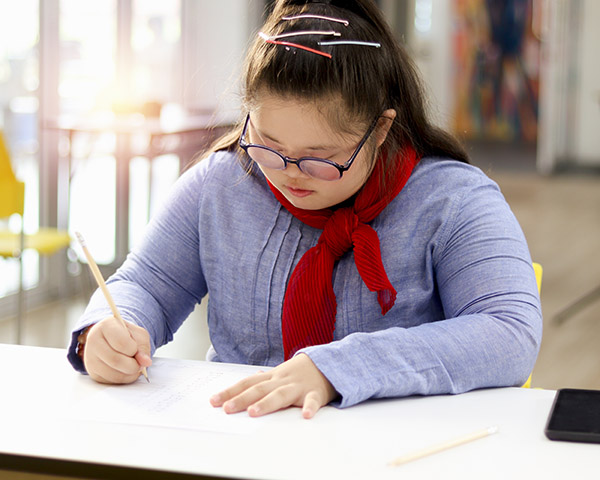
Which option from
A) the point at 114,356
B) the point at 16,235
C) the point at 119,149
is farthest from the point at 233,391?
the point at 119,149

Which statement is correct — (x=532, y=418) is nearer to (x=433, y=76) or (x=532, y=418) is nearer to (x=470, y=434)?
(x=470, y=434)

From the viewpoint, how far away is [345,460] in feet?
3.13

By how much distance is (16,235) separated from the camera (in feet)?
10.9

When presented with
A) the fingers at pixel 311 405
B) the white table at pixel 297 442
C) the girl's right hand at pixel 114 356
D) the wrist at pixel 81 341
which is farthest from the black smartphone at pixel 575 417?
the wrist at pixel 81 341

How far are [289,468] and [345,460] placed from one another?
64mm

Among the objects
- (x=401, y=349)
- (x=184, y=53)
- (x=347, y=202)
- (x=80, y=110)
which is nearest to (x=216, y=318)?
(x=347, y=202)

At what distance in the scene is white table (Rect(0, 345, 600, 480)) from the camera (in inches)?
36.8

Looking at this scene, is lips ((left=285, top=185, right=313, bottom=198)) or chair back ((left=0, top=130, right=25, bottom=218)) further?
chair back ((left=0, top=130, right=25, bottom=218))

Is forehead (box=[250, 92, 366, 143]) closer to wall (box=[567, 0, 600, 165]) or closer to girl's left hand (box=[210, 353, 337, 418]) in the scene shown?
girl's left hand (box=[210, 353, 337, 418])

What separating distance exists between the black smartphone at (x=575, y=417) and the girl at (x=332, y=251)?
0.11 meters

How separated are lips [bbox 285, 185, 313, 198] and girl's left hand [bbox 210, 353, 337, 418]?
11.0 inches

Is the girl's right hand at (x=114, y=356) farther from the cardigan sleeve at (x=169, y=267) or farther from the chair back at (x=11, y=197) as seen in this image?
the chair back at (x=11, y=197)

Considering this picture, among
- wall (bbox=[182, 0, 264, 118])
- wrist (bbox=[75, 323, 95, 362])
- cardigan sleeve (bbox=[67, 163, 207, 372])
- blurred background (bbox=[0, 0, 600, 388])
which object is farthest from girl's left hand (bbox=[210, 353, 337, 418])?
wall (bbox=[182, 0, 264, 118])

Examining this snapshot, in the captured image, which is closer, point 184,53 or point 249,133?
point 249,133
